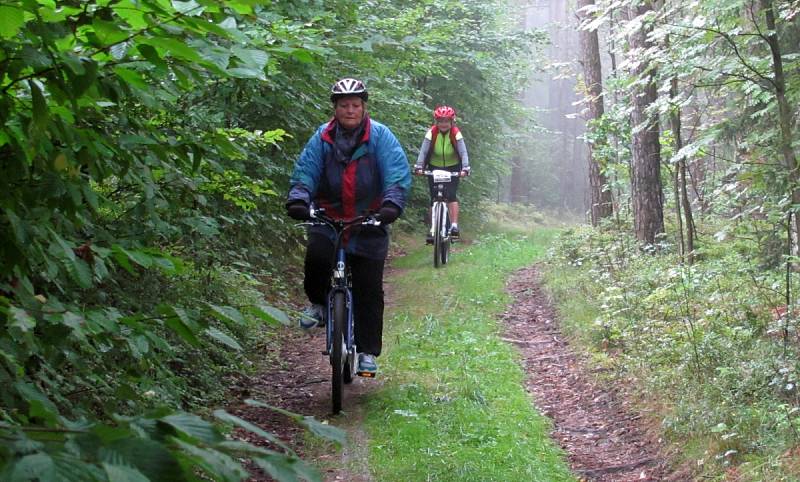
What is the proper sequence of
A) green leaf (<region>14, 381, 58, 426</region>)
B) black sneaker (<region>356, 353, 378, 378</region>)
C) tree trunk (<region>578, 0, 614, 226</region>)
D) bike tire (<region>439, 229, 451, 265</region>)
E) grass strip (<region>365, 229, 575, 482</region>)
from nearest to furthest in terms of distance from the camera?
1. green leaf (<region>14, 381, 58, 426</region>)
2. grass strip (<region>365, 229, 575, 482</region>)
3. black sneaker (<region>356, 353, 378, 378</region>)
4. bike tire (<region>439, 229, 451, 265</region>)
5. tree trunk (<region>578, 0, 614, 226</region>)

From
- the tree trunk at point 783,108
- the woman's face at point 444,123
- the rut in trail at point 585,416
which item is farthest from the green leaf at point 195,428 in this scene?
the woman's face at point 444,123

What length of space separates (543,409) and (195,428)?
561 centimetres

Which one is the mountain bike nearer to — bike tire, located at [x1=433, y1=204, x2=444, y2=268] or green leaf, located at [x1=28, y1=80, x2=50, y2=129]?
bike tire, located at [x1=433, y1=204, x2=444, y2=268]

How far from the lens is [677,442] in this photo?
18.1 feet

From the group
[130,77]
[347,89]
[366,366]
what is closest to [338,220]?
[347,89]

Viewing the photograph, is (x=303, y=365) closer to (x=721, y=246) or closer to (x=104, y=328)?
(x=104, y=328)

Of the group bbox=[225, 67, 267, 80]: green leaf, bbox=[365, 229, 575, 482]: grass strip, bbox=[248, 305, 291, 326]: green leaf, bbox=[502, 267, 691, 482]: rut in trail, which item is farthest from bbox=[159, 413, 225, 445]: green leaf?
bbox=[502, 267, 691, 482]: rut in trail

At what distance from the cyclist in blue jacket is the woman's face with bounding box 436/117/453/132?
21.8 ft

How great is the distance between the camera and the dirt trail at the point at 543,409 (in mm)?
5336

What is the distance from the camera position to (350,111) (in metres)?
6.17

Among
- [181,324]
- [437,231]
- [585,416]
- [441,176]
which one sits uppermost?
[441,176]

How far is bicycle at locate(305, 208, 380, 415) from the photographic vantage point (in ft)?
19.7

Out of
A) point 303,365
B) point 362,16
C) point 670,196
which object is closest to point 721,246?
point 362,16

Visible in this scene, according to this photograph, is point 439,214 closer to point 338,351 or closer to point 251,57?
point 338,351
